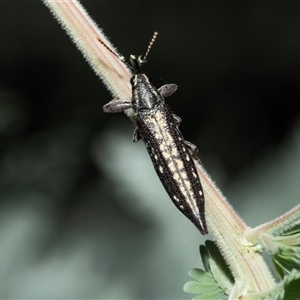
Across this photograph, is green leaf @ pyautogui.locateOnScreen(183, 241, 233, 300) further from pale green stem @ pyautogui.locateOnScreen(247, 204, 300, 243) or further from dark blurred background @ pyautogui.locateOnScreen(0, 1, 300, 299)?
dark blurred background @ pyautogui.locateOnScreen(0, 1, 300, 299)

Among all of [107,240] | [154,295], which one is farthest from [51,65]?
[154,295]

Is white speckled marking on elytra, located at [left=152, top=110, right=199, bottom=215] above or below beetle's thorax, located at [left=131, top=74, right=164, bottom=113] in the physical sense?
below

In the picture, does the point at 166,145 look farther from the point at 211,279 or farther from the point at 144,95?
the point at 211,279

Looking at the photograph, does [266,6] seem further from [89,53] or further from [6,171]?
[6,171]

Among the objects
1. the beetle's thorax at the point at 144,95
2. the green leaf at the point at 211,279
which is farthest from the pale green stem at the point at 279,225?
the beetle's thorax at the point at 144,95

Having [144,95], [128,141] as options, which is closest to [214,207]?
[144,95]

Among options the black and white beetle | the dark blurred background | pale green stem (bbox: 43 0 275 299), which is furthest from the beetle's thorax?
the dark blurred background

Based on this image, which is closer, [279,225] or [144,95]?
[279,225]
